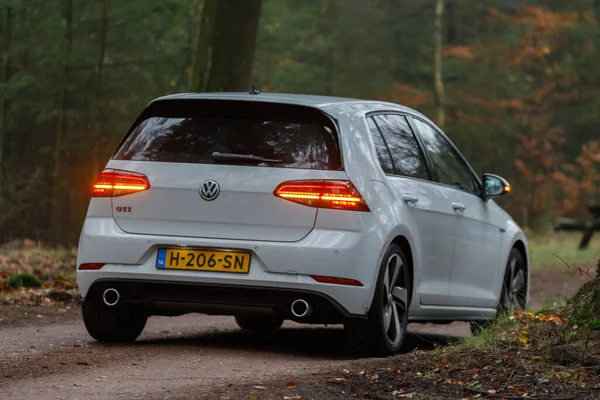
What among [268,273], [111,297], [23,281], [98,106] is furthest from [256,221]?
[98,106]

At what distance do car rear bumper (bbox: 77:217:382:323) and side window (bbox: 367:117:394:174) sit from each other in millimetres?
741

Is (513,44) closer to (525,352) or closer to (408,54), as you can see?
(408,54)

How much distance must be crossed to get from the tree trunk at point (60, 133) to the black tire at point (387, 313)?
14859mm

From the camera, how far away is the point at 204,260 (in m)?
7.88

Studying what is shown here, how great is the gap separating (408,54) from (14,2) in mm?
26806

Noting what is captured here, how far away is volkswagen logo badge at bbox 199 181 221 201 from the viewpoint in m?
7.92

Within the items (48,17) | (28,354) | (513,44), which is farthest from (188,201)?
(513,44)

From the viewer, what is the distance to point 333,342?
9.73 m

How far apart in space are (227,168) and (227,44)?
297 inches

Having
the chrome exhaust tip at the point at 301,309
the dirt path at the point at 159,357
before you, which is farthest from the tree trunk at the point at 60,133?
the chrome exhaust tip at the point at 301,309

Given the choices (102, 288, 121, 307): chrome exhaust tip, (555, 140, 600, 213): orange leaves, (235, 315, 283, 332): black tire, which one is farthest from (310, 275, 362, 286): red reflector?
(555, 140, 600, 213): orange leaves

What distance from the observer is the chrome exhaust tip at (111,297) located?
820 centimetres

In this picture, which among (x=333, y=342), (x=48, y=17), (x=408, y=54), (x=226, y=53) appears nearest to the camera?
(x=333, y=342)

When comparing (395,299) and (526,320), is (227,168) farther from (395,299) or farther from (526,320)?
(526,320)
